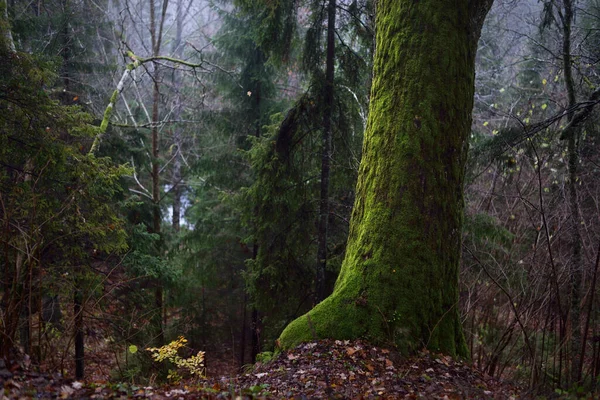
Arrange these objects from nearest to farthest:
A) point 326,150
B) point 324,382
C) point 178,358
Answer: point 324,382 < point 178,358 < point 326,150

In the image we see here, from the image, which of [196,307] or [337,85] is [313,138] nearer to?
[337,85]

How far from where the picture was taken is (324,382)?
3.56m

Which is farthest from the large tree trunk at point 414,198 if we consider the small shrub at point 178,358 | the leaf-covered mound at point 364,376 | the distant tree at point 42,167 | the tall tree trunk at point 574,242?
the distant tree at point 42,167

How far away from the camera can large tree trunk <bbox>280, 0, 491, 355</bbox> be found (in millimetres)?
4305

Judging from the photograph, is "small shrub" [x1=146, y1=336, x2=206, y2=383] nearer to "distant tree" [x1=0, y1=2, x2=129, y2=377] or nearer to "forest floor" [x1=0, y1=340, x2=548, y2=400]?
"distant tree" [x1=0, y1=2, x2=129, y2=377]

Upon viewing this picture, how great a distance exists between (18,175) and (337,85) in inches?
198

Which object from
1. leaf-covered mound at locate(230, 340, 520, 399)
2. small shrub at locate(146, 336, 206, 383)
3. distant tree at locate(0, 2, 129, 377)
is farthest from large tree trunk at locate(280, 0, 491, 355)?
distant tree at locate(0, 2, 129, 377)

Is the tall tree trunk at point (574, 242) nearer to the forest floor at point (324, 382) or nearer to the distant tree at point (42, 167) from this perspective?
the forest floor at point (324, 382)

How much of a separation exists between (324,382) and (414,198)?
6.34 feet

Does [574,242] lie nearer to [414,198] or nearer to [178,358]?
[414,198]

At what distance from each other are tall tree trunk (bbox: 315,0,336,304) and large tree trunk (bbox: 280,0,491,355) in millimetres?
2880

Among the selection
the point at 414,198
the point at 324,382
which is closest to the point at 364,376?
the point at 324,382

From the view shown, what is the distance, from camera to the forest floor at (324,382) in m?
3.02

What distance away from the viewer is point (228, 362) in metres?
12.6
